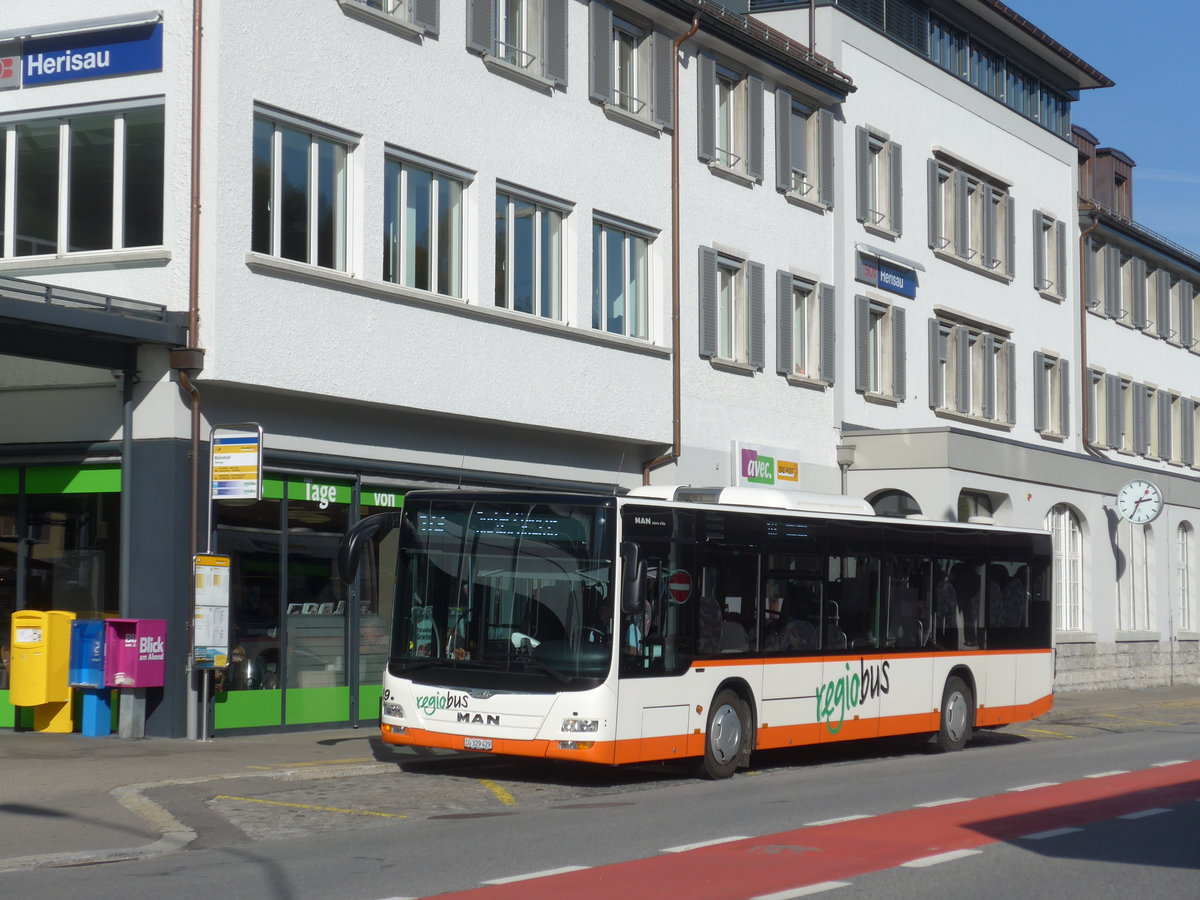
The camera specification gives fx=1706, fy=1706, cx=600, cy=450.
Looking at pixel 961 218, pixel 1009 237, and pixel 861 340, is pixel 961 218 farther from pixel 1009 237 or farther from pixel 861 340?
pixel 861 340

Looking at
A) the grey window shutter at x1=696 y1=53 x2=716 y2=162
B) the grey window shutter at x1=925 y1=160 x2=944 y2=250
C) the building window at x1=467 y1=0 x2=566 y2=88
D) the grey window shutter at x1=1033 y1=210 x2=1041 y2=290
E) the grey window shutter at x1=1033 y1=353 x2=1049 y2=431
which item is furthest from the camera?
the grey window shutter at x1=1033 y1=210 x2=1041 y2=290

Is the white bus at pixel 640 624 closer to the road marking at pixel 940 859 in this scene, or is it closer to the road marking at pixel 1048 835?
the road marking at pixel 1048 835

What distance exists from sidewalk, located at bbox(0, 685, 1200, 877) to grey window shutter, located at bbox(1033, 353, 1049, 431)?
21.3 metres

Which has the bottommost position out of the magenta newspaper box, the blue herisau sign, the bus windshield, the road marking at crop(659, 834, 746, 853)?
the road marking at crop(659, 834, 746, 853)

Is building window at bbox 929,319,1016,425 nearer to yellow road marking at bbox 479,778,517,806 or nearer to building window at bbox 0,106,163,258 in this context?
building window at bbox 0,106,163,258

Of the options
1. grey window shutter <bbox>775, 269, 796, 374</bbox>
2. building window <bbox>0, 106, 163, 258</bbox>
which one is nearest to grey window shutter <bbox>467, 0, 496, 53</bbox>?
building window <bbox>0, 106, 163, 258</bbox>

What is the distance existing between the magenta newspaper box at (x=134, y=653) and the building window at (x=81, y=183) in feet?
13.0

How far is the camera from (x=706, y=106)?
2627cm

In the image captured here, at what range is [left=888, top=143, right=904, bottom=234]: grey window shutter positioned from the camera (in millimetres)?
31516

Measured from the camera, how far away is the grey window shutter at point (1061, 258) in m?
38.7

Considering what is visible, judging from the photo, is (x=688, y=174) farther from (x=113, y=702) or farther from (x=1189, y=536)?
(x=1189, y=536)

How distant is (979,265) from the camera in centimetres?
3481

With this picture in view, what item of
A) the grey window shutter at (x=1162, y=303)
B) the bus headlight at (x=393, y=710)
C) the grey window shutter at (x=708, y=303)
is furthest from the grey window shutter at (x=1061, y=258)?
the bus headlight at (x=393, y=710)

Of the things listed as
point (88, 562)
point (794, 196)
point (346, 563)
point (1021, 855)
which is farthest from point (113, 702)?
point (794, 196)
